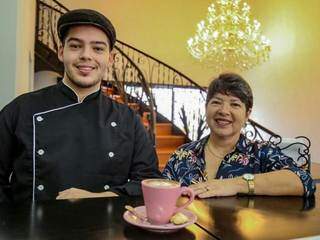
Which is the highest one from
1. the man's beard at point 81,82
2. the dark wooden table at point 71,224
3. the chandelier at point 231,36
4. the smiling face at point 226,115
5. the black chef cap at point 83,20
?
the chandelier at point 231,36

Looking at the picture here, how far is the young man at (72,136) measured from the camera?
3.83 ft

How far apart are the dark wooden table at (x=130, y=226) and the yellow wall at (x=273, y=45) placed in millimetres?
6127

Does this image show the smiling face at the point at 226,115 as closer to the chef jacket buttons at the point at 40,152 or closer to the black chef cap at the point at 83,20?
the black chef cap at the point at 83,20

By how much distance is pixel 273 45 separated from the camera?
309 inches

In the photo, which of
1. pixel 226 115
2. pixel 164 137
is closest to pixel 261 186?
pixel 226 115

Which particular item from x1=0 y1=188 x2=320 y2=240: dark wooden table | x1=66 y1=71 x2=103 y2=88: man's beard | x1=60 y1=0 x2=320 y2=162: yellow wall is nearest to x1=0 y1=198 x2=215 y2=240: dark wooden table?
x1=0 y1=188 x2=320 y2=240: dark wooden table

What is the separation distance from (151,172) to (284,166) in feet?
1.72

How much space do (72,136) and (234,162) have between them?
27.3 inches

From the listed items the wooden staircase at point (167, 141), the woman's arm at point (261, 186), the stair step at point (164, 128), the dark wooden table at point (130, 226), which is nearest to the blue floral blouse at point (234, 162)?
the woman's arm at point (261, 186)

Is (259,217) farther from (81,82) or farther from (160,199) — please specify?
(81,82)

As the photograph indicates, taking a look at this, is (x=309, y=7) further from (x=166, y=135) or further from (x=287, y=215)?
(x=287, y=215)

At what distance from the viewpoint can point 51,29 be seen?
6793mm

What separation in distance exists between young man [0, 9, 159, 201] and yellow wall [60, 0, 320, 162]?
6.08 meters

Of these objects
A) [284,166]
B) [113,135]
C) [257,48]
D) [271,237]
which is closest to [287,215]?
[271,237]
